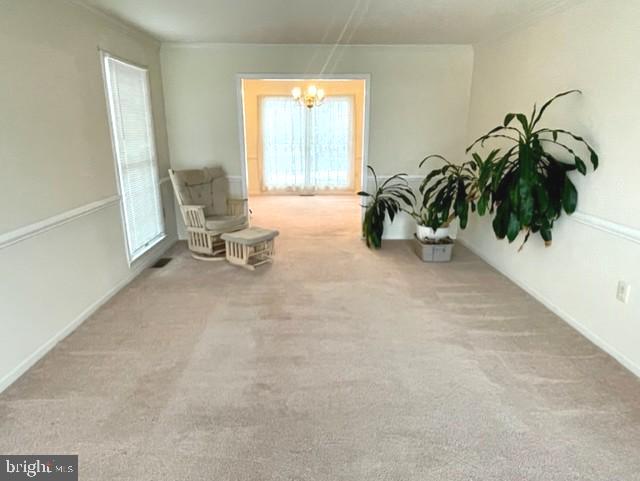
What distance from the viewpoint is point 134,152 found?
152 inches

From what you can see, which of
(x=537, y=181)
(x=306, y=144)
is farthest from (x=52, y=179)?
(x=306, y=144)

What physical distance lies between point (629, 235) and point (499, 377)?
1.10 meters

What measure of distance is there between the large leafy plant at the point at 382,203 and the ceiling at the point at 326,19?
155 cm

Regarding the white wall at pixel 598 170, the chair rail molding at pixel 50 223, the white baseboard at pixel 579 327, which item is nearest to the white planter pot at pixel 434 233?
the white baseboard at pixel 579 327

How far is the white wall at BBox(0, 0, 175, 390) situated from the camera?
2184mm

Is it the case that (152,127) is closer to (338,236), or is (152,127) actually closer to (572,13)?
(338,236)

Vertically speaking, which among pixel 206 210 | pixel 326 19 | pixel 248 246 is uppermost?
pixel 326 19

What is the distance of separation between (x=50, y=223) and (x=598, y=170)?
11.4ft

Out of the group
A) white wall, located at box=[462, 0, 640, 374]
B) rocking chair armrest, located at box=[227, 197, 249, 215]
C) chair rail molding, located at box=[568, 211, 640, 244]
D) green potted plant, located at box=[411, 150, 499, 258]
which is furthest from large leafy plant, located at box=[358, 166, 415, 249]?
chair rail molding, located at box=[568, 211, 640, 244]

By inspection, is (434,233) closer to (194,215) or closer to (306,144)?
(194,215)

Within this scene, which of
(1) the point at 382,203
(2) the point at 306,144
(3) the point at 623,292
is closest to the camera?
(3) the point at 623,292

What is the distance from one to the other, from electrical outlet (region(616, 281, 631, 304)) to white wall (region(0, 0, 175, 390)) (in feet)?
11.4

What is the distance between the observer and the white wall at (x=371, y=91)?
14.8 ft

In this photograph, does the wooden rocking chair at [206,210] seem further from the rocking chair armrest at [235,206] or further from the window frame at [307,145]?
the window frame at [307,145]
